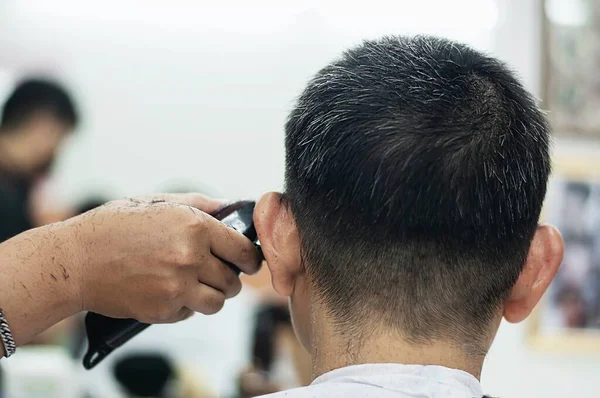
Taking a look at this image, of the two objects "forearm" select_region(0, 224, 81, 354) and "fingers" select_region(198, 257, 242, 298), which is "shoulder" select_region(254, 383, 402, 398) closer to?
"fingers" select_region(198, 257, 242, 298)

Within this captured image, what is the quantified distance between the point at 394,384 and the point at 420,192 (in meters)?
0.24

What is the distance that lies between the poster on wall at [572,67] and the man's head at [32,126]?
78.9 inches

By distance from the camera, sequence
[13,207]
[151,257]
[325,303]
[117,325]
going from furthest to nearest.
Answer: [13,207]
[117,325]
[151,257]
[325,303]

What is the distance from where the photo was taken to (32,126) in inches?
115

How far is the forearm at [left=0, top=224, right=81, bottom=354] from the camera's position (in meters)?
1.14

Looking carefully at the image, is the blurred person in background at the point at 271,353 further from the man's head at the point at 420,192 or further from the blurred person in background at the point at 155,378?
the man's head at the point at 420,192

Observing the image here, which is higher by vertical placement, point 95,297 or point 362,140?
point 362,140

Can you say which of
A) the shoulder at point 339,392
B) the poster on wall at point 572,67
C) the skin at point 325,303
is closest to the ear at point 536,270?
the skin at point 325,303

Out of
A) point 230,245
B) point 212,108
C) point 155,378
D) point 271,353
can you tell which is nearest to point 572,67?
point 212,108

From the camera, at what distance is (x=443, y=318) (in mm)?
960

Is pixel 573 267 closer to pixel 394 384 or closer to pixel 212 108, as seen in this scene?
pixel 212 108

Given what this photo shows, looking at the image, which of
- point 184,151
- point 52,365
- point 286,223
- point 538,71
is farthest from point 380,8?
point 286,223

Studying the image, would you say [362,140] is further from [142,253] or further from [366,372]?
[142,253]

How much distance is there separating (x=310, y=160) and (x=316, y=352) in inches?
10.3
